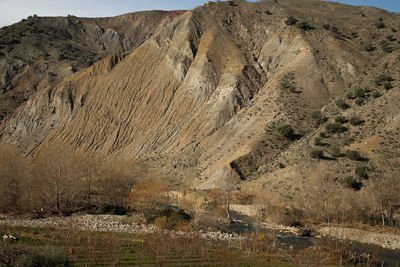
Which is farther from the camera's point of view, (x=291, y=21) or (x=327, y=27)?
(x=291, y=21)

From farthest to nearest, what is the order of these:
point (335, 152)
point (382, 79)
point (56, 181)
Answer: point (382, 79)
point (335, 152)
point (56, 181)

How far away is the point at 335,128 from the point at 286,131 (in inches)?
225

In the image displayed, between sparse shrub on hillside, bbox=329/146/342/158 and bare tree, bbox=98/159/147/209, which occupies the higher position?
sparse shrub on hillside, bbox=329/146/342/158

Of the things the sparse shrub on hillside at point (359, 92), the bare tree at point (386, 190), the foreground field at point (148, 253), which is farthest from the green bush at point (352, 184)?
the sparse shrub on hillside at point (359, 92)

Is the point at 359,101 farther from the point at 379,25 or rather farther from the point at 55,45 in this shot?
the point at 55,45

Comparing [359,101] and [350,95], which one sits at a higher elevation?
[350,95]

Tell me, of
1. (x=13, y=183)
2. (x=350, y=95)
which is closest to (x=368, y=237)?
(x=350, y=95)

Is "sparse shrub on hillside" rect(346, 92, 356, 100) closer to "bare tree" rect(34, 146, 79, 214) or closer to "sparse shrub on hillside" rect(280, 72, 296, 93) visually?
"sparse shrub on hillside" rect(280, 72, 296, 93)

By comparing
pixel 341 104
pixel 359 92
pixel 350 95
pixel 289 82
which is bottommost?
pixel 341 104

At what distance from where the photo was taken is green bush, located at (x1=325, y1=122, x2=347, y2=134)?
3800 centimetres

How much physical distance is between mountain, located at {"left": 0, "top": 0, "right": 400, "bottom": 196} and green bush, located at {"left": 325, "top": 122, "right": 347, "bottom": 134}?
115 millimetres

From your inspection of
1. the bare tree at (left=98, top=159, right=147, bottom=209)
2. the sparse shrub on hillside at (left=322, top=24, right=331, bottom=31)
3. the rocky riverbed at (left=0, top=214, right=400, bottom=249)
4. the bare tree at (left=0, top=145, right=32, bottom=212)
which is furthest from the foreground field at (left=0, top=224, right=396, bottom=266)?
the sparse shrub on hillside at (left=322, top=24, right=331, bottom=31)

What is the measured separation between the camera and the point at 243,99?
5316cm

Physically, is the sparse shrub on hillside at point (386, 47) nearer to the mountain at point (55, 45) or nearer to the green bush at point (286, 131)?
the green bush at point (286, 131)
